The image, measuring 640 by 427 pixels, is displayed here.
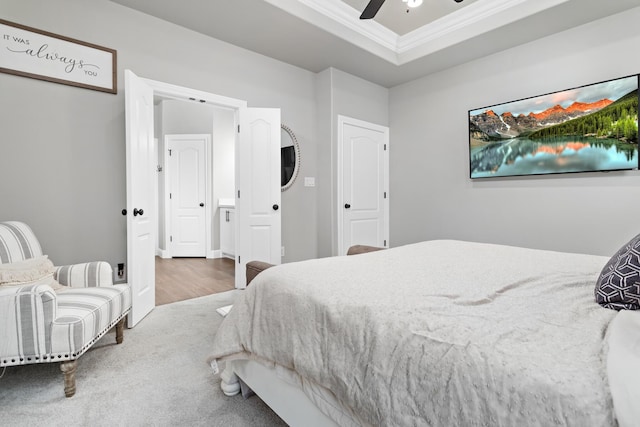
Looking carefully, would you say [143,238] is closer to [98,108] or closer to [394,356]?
[98,108]

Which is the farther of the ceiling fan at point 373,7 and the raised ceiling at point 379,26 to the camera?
the raised ceiling at point 379,26

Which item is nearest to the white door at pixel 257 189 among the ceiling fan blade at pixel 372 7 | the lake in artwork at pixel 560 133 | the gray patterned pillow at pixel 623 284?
the ceiling fan blade at pixel 372 7

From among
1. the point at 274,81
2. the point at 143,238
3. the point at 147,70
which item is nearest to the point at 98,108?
the point at 147,70

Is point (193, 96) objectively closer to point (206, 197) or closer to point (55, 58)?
point (55, 58)

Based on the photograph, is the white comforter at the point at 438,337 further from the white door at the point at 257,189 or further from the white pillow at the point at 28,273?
the white door at the point at 257,189

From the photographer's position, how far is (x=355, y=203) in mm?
4324

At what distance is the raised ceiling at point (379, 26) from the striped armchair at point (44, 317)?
2.29 metres

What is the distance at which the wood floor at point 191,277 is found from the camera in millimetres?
3414

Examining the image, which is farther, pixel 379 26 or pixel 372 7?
pixel 379 26

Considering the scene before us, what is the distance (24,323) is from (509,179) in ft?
13.5

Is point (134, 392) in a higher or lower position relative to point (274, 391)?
lower

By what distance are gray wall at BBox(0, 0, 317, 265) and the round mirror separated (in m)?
0.96

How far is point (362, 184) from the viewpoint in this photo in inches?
174

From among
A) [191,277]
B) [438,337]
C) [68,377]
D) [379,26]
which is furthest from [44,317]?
[379,26]
